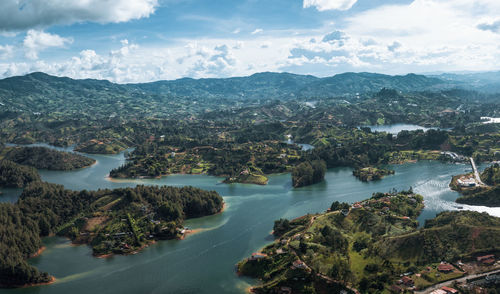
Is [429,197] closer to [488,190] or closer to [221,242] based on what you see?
[488,190]

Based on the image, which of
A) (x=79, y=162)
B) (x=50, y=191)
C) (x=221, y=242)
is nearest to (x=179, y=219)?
(x=221, y=242)

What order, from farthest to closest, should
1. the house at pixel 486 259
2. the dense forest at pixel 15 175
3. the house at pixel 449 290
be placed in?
the dense forest at pixel 15 175 → the house at pixel 486 259 → the house at pixel 449 290

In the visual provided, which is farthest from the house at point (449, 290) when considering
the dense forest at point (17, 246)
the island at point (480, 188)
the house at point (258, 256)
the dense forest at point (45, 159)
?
the dense forest at point (45, 159)

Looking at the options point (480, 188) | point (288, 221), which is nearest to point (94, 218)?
point (288, 221)

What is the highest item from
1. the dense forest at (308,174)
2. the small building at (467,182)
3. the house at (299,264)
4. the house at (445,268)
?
the dense forest at (308,174)

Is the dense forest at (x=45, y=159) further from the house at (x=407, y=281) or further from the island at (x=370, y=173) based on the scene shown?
the house at (x=407, y=281)
